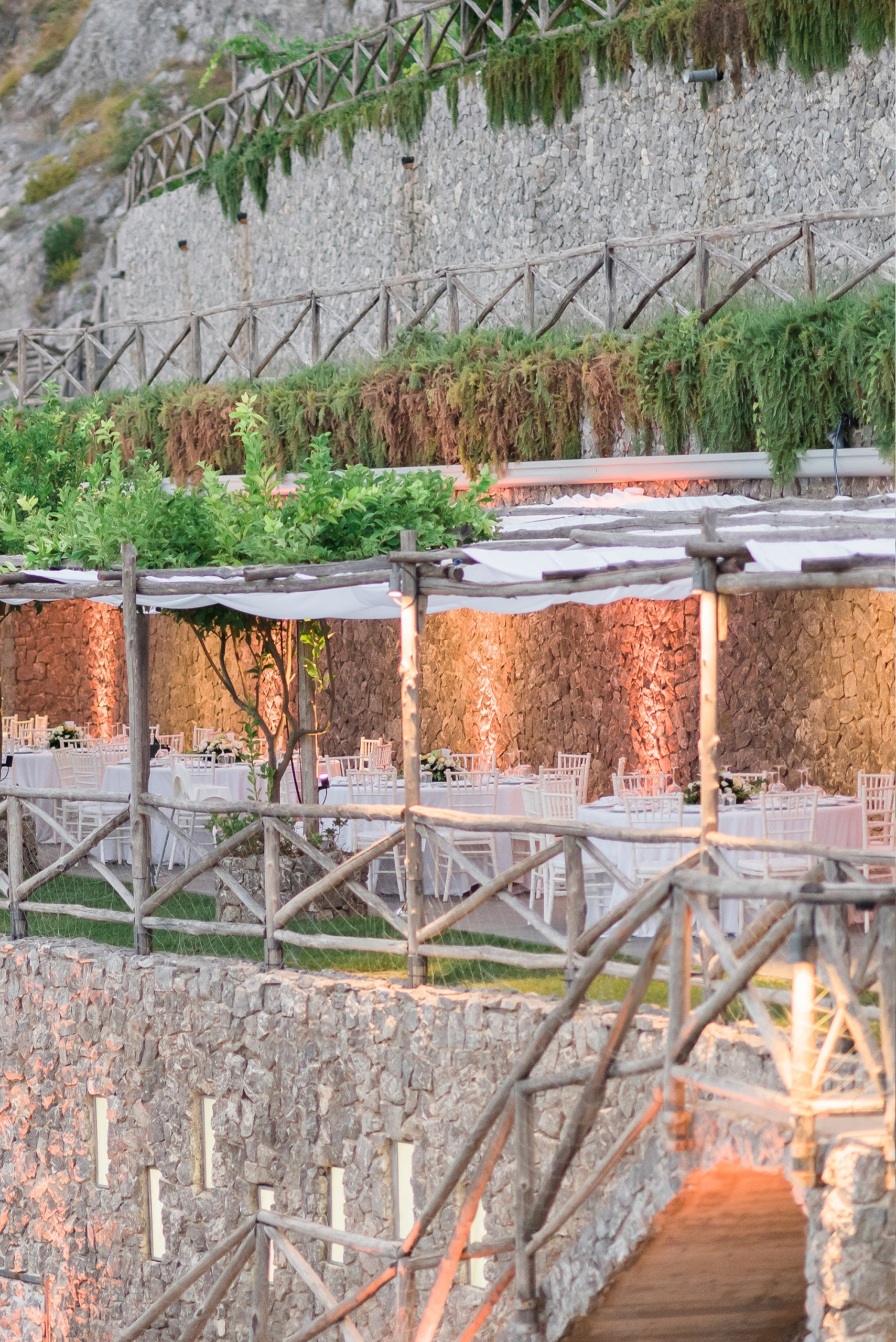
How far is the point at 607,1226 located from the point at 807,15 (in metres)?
11.5

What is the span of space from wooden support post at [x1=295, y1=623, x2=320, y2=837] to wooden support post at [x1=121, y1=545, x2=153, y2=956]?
97cm

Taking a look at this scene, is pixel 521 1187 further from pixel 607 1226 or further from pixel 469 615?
pixel 469 615

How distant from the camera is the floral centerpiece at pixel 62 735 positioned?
1697 cm

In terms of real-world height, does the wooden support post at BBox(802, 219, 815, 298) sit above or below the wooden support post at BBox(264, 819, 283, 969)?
above

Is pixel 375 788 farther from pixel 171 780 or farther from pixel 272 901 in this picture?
pixel 171 780

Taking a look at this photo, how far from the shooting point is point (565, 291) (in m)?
14.7

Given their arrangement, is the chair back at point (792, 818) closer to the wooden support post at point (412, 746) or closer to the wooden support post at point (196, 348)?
the wooden support post at point (412, 746)

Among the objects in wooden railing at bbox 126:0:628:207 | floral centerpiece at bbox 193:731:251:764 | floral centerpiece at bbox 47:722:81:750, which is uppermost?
wooden railing at bbox 126:0:628:207

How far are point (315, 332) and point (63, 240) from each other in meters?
21.5

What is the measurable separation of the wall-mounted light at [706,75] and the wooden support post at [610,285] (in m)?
3.78

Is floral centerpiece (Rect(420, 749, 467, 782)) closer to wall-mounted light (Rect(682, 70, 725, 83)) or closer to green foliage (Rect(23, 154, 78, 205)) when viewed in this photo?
wall-mounted light (Rect(682, 70, 725, 83))

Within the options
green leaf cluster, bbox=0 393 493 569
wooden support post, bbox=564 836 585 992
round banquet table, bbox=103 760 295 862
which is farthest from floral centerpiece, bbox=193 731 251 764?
wooden support post, bbox=564 836 585 992

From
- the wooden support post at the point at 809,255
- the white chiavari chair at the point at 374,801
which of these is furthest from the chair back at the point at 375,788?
the wooden support post at the point at 809,255

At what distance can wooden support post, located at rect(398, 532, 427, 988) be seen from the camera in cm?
963
